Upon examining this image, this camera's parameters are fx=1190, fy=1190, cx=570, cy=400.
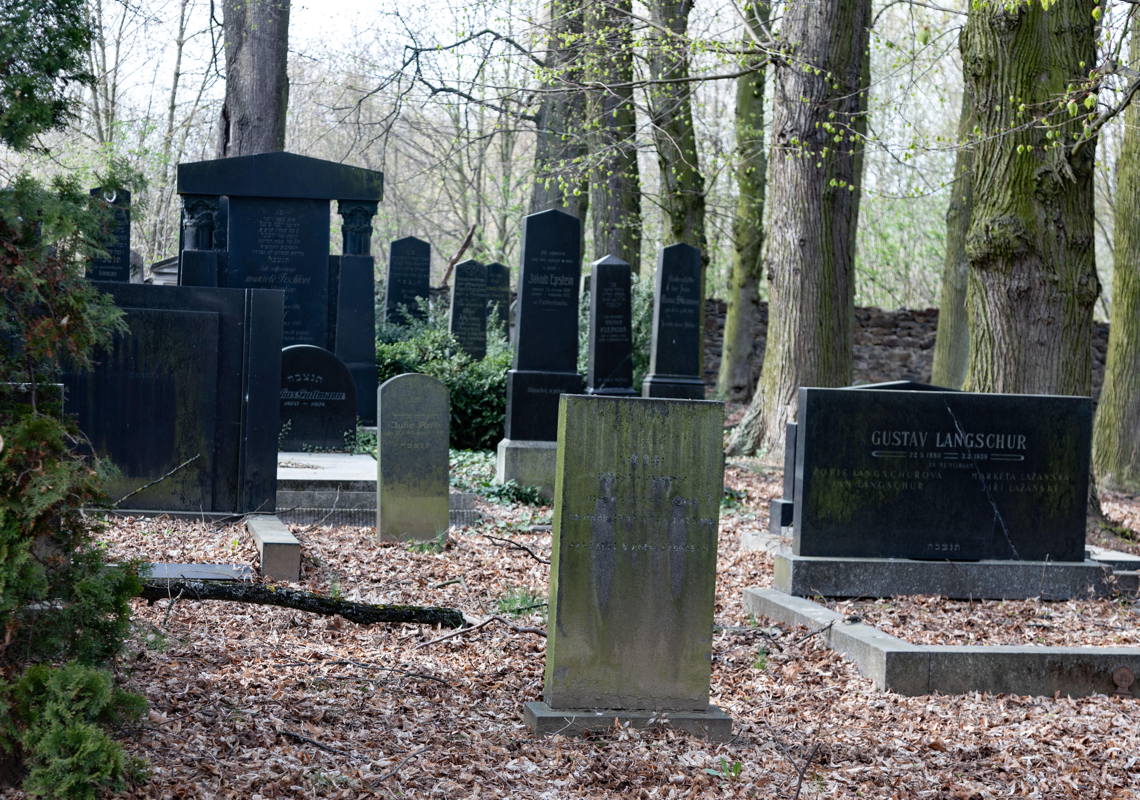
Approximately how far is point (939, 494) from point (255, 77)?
1301 centimetres

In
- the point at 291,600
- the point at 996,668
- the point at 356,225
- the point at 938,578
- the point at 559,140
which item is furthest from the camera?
the point at 559,140

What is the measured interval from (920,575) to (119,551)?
16.7ft

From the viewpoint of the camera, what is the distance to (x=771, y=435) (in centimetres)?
1488

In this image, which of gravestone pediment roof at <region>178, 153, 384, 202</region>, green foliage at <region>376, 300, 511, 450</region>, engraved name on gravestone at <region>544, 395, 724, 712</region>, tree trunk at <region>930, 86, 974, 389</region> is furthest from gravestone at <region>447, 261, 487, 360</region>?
engraved name on gravestone at <region>544, 395, 724, 712</region>

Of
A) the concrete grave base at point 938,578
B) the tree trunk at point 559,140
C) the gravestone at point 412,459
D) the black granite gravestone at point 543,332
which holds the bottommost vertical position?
the concrete grave base at point 938,578

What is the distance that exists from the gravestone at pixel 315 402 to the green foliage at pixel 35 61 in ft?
26.8

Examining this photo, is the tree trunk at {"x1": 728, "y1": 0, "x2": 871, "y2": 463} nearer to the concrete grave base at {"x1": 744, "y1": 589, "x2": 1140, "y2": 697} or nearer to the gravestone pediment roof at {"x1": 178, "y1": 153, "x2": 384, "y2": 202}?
the gravestone pediment roof at {"x1": 178, "y1": 153, "x2": 384, "y2": 202}

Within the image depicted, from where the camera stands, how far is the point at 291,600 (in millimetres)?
5602

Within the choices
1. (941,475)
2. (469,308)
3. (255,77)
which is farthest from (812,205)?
(255,77)

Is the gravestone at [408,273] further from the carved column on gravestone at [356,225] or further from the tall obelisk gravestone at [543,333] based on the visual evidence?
the tall obelisk gravestone at [543,333]

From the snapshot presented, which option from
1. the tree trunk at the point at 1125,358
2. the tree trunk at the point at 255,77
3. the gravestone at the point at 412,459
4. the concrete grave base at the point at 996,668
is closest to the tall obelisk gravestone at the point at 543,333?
the gravestone at the point at 412,459

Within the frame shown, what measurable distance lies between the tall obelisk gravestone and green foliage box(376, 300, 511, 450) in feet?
7.14

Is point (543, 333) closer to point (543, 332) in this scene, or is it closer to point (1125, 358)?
point (543, 332)

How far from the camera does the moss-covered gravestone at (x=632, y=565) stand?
4836 millimetres
